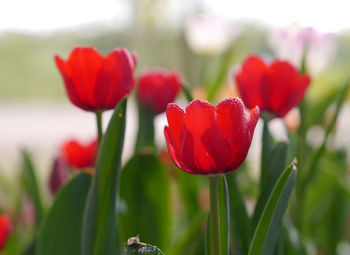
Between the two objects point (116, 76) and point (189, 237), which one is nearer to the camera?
point (116, 76)

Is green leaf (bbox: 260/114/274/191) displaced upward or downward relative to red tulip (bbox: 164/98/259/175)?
downward

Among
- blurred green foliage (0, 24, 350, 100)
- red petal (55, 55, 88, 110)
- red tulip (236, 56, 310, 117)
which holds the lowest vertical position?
Result: blurred green foliage (0, 24, 350, 100)

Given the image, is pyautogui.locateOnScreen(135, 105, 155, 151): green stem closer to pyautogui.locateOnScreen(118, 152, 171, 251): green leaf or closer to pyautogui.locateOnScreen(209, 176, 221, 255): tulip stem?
pyautogui.locateOnScreen(118, 152, 171, 251): green leaf

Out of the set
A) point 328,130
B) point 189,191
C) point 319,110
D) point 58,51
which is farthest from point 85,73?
point 58,51

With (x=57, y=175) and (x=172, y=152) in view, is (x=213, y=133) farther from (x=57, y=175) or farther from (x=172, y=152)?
(x=57, y=175)

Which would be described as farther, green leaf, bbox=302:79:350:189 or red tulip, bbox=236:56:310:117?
green leaf, bbox=302:79:350:189

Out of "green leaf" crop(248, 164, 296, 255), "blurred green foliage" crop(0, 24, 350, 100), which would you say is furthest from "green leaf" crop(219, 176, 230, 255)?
"blurred green foliage" crop(0, 24, 350, 100)

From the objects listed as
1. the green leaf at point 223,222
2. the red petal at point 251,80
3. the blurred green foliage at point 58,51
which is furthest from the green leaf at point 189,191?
the blurred green foliage at point 58,51

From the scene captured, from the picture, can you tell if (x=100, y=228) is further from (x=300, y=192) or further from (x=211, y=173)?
(x=300, y=192)
